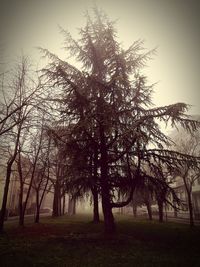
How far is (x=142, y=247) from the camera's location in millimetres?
7418

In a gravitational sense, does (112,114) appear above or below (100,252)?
above

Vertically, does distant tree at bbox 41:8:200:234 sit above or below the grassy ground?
above

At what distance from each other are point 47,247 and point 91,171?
357 centimetres

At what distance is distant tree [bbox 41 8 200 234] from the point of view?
8.12 metres

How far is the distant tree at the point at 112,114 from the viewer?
812cm

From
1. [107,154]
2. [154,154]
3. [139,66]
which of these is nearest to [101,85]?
[139,66]

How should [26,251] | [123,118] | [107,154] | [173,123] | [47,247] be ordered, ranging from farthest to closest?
[107,154]
[123,118]
[173,123]
[47,247]
[26,251]

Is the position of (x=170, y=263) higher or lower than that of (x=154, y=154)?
lower

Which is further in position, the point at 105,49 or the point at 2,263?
the point at 105,49

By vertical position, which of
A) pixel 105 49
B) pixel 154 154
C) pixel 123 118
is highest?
pixel 105 49

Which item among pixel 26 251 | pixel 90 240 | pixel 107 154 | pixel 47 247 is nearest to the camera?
pixel 26 251

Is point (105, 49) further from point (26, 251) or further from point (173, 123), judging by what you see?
point (26, 251)

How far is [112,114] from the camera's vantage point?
8.63 meters

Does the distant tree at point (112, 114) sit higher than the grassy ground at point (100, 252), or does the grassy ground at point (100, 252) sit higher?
the distant tree at point (112, 114)
